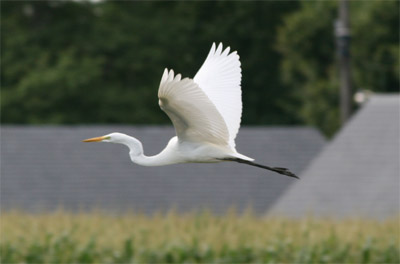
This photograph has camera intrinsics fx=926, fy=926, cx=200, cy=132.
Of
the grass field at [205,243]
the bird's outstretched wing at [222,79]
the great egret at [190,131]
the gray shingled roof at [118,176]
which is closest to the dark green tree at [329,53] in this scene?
the gray shingled roof at [118,176]

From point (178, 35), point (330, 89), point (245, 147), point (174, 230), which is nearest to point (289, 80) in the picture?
point (330, 89)

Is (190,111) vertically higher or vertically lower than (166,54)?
lower

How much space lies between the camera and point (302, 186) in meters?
18.1

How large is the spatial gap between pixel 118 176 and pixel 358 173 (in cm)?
519

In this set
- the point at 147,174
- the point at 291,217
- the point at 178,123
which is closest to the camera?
the point at 178,123

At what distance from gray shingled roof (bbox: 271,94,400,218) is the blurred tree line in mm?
5673

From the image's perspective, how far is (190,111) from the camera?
14.0 ft

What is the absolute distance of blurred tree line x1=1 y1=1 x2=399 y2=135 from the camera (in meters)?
24.3

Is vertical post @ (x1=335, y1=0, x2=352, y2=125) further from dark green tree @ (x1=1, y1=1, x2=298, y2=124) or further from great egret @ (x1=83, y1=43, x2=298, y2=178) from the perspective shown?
great egret @ (x1=83, y1=43, x2=298, y2=178)

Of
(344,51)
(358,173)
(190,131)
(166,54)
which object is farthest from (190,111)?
(166,54)

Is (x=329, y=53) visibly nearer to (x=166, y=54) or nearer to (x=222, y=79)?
(x=166, y=54)

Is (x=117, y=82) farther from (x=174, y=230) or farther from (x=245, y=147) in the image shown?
(x=174, y=230)

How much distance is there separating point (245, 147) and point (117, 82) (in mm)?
7169

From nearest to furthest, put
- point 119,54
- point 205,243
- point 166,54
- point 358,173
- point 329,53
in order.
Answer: point 205,243 < point 358,173 < point 329,53 < point 166,54 < point 119,54
